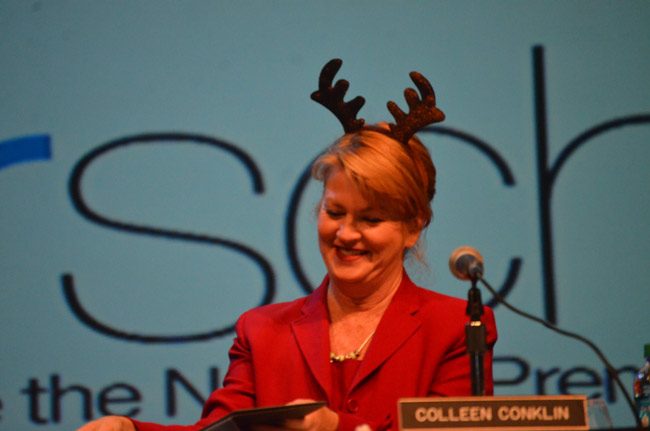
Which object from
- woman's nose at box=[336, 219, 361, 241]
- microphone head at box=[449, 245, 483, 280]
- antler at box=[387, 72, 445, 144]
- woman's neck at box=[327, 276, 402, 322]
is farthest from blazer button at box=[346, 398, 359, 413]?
antler at box=[387, 72, 445, 144]

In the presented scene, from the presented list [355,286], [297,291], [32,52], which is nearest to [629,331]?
[297,291]

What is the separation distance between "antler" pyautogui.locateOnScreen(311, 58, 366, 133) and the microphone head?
65 centimetres

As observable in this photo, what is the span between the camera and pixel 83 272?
3760 mm

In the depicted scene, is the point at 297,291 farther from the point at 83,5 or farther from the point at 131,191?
the point at 83,5

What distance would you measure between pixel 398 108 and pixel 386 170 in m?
0.20

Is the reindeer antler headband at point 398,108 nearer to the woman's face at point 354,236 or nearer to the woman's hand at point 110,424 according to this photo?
the woman's face at point 354,236

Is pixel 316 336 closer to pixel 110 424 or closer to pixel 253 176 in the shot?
pixel 110 424

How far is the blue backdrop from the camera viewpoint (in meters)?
3.72

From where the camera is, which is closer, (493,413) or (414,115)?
(493,413)

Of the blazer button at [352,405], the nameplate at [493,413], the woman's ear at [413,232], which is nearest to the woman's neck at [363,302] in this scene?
the woman's ear at [413,232]

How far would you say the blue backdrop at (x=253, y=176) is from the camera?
3723mm

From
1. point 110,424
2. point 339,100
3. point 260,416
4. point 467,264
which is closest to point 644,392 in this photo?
point 467,264

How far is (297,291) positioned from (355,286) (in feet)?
3.89

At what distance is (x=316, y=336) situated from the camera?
2541mm
